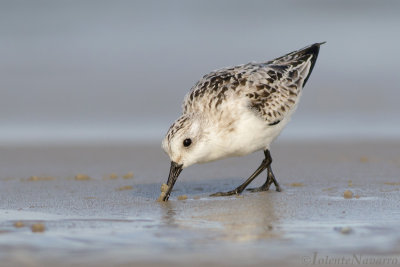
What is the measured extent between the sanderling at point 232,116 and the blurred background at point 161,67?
3.81m

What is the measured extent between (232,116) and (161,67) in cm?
950

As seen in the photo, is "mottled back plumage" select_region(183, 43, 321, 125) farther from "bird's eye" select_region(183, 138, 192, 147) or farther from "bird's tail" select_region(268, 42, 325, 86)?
"bird's eye" select_region(183, 138, 192, 147)

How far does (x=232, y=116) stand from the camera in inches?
282

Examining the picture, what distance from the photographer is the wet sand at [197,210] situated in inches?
180

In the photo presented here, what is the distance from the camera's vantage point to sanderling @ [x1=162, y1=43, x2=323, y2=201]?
6.91m

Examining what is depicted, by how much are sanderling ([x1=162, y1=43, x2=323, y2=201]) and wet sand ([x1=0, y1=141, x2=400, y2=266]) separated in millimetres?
457

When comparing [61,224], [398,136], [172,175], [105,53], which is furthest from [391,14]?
[61,224]

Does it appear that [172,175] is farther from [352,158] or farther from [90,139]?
[90,139]

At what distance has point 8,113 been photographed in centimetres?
1366

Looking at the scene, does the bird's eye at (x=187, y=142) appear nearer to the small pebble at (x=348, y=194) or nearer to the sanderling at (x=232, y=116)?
the sanderling at (x=232, y=116)

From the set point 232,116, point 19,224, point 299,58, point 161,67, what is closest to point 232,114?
point 232,116

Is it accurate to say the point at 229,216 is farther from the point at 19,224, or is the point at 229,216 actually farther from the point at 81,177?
the point at 81,177

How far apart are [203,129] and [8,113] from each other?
24.8 ft

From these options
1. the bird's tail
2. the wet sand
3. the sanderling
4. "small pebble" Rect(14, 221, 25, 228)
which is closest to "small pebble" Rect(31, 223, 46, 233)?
the wet sand
